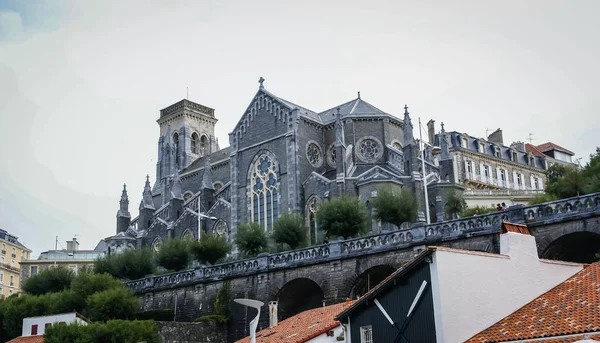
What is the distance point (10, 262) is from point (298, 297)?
5617 cm

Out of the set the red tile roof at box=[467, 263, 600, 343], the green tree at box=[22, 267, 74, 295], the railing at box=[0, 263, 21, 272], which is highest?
the railing at box=[0, 263, 21, 272]

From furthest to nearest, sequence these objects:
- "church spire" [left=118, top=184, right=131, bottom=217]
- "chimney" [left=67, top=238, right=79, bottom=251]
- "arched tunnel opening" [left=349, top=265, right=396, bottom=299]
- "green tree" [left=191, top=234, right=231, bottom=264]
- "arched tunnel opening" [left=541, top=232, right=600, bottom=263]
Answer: "chimney" [left=67, top=238, right=79, bottom=251] < "church spire" [left=118, top=184, right=131, bottom=217] < "green tree" [left=191, top=234, right=231, bottom=264] < "arched tunnel opening" [left=349, top=265, right=396, bottom=299] < "arched tunnel opening" [left=541, top=232, right=600, bottom=263]

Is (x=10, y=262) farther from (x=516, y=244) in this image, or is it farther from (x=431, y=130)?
(x=516, y=244)

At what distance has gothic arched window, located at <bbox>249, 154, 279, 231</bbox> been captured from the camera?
62.9 m

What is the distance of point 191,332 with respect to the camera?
40750mm

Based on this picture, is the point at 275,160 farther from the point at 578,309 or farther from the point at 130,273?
the point at 578,309

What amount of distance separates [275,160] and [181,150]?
38038 mm

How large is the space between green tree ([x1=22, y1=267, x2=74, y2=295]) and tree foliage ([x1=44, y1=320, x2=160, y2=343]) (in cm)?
1995

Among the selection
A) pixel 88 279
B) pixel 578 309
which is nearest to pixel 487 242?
pixel 578 309

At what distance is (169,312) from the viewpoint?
154 feet

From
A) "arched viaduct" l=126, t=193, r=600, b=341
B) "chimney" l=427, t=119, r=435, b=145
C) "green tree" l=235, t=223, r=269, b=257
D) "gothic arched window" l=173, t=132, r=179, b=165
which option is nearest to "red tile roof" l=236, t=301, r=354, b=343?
"arched viaduct" l=126, t=193, r=600, b=341

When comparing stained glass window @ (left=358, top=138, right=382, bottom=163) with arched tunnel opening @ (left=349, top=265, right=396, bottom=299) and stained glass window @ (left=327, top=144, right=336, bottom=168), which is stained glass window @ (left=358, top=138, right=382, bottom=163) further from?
arched tunnel opening @ (left=349, top=265, right=396, bottom=299)

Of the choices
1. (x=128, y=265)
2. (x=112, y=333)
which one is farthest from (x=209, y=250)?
(x=112, y=333)

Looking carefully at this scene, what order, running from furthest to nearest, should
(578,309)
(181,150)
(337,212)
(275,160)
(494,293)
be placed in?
1. (181,150)
2. (275,160)
3. (337,212)
4. (494,293)
5. (578,309)
